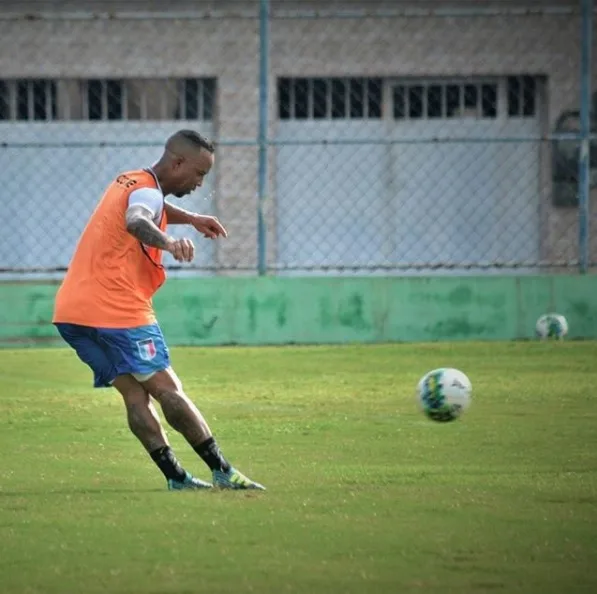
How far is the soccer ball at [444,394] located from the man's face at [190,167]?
7.94ft

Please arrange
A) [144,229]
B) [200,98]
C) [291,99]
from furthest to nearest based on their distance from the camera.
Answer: [200,98] < [291,99] < [144,229]

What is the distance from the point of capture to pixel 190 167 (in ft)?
29.2

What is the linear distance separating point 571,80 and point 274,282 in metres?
8.43

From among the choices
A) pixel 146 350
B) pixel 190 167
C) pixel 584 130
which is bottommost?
pixel 146 350

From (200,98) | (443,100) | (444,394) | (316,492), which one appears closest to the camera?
(316,492)

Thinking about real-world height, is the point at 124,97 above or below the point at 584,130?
above

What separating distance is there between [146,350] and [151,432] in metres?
0.41

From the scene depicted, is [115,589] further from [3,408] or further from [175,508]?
[3,408]

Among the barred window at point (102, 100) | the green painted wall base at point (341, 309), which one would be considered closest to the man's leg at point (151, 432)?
the green painted wall base at point (341, 309)

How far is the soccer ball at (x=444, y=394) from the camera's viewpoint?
10641 millimetres

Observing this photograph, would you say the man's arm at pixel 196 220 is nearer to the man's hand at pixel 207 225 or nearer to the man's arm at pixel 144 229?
the man's hand at pixel 207 225

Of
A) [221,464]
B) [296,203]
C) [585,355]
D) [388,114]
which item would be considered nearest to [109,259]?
[221,464]

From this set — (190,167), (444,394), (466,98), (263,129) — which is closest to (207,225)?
(190,167)

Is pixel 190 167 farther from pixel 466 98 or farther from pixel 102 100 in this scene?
pixel 466 98
